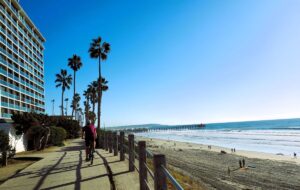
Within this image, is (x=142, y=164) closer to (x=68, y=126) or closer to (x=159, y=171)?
(x=159, y=171)

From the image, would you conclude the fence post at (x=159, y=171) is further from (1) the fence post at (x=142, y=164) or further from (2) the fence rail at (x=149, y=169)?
(1) the fence post at (x=142, y=164)

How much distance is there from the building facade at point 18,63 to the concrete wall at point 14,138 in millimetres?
24080

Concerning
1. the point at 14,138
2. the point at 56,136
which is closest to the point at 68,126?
the point at 56,136

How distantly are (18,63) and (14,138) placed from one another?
140ft

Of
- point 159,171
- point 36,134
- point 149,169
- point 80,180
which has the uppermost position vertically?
point 36,134

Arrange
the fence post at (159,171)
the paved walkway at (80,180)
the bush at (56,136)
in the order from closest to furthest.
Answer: the fence post at (159,171), the paved walkway at (80,180), the bush at (56,136)

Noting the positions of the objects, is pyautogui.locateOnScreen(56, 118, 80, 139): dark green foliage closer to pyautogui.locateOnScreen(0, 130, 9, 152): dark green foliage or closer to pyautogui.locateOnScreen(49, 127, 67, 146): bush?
pyautogui.locateOnScreen(49, 127, 67, 146): bush

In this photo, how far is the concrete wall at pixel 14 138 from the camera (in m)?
21.3

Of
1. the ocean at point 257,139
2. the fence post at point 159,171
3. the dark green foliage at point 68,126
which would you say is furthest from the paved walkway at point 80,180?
the ocean at point 257,139

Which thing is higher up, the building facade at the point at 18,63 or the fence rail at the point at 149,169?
the building facade at the point at 18,63

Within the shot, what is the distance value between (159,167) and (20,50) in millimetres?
68039

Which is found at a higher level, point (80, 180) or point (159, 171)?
point (159, 171)

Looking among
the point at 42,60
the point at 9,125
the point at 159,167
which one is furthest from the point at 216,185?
the point at 42,60

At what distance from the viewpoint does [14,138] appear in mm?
23047
